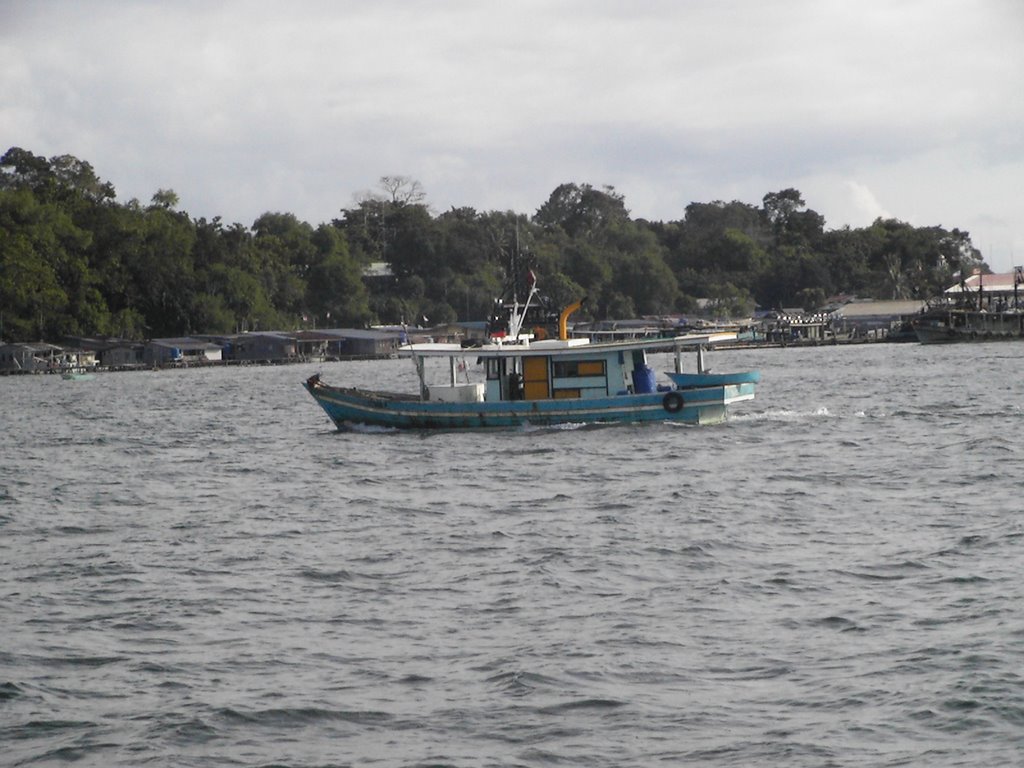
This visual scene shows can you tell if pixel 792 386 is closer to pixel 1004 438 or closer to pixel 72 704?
pixel 1004 438

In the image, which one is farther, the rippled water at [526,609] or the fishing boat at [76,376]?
the fishing boat at [76,376]

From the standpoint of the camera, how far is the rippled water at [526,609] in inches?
522

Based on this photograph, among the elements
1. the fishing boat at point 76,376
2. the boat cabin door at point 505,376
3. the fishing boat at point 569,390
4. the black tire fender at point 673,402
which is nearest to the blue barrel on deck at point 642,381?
the fishing boat at point 569,390

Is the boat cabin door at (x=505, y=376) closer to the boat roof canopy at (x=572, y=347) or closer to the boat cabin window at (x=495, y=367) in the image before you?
the boat cabin window at (x=495, y=367)

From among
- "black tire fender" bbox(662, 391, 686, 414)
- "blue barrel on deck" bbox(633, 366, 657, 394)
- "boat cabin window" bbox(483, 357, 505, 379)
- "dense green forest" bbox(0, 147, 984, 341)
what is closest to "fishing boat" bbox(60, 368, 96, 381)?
"dense green forest" bbox(0, 147, 984, 341)

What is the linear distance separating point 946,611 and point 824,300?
578 feet

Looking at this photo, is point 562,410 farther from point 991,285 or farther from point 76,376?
point 991,285

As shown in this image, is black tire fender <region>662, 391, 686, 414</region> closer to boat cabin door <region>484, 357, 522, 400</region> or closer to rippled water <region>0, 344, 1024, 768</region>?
rippled water <region>0, 344, 1024, 768</region>

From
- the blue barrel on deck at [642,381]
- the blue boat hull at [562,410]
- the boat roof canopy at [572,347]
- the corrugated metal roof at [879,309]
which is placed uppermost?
the corrugated metal roof at [879,309]

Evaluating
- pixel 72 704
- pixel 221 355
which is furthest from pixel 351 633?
pixel 221 355

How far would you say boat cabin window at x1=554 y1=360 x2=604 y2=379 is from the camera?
4003 centimetres

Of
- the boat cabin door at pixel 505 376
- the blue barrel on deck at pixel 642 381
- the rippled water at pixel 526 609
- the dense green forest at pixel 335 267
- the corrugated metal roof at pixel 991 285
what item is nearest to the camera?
the rippled water at pixel 526 609

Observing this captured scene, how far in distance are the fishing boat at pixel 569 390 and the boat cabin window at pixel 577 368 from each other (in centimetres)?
3

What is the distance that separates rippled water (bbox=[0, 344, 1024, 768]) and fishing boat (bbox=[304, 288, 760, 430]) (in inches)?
134
